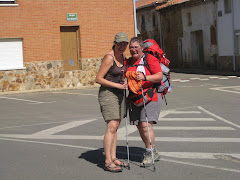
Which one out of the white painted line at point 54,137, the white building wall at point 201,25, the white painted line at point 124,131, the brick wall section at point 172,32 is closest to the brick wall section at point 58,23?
the white building wall at point 201,25

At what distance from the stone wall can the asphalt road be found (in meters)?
8.60

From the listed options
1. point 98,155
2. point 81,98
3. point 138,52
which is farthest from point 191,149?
point 81,98

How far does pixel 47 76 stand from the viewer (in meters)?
24.8

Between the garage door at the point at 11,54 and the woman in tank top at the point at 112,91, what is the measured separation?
18036 mm

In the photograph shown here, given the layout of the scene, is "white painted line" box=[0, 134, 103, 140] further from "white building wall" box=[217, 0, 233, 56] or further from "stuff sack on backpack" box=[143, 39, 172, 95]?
"white building wall" box=[217, 0, 233, 56]

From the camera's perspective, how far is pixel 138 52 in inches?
261

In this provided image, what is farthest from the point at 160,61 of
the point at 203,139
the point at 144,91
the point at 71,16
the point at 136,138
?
the point at 71,16

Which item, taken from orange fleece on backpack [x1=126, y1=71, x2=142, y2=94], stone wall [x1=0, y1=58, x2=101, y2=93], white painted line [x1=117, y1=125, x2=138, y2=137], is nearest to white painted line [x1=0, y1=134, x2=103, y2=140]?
white painted line [x1=117, y1=125, x2=138, y2=137]

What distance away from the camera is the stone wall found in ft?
78.6

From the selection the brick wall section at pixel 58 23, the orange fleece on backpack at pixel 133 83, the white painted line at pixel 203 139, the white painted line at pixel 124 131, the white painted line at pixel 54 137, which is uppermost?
the brick wall section at pixel 58 23

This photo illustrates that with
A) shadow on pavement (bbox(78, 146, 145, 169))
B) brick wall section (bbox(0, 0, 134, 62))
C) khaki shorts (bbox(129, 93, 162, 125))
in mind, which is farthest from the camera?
brick wall section (bbox(0, 0, 134, 62))

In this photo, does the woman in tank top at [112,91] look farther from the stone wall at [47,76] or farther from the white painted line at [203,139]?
the stone wall at [47,76]

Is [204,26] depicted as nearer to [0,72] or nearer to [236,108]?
[0,72]

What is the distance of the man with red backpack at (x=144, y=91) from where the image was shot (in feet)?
→ 21.3
